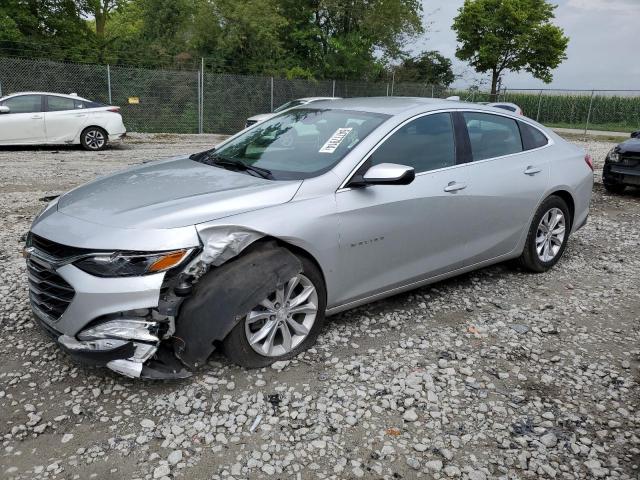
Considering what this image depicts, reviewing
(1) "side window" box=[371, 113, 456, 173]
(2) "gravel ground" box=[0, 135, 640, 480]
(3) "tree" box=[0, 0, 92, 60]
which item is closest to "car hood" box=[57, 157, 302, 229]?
(1) "side window" box=[371, 113, 456, 173]

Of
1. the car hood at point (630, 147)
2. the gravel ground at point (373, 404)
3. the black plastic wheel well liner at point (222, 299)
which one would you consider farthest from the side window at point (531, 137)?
the car hood at point (630, 147)

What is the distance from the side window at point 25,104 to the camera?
12.2 m

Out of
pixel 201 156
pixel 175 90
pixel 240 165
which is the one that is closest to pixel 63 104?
pixel 175 90

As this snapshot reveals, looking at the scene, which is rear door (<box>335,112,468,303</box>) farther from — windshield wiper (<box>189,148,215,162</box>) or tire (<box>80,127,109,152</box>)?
tire (<box>80,127,109,152</box>)

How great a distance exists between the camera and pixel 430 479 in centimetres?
249

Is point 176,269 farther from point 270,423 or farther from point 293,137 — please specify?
point 293,137

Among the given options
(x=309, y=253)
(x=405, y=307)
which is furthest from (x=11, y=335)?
(x=405, y=307)

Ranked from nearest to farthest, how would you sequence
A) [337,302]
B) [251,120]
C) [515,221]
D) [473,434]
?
[473,434] < [337,302] < [515,221] < [251,120]

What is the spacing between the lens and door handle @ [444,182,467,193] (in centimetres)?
405

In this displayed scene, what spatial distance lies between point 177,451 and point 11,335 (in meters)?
1.76

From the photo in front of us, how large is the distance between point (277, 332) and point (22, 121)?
11562mm

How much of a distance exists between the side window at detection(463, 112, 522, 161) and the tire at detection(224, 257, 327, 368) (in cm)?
185

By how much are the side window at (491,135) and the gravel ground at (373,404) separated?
1.27 metres

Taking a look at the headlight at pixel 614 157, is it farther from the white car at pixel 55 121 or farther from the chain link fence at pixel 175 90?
the chain link fence at pixel 175 90
